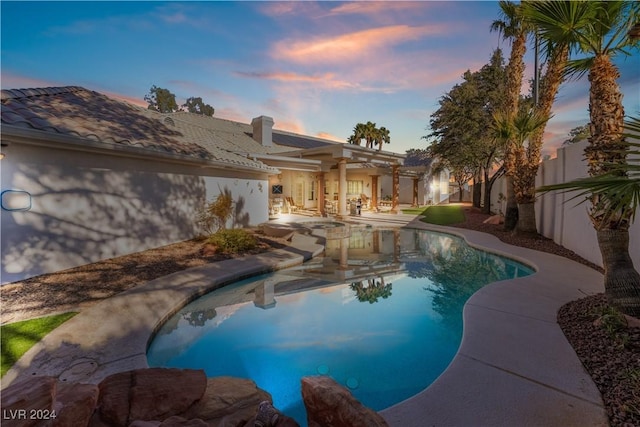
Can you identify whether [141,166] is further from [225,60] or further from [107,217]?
[225,60]

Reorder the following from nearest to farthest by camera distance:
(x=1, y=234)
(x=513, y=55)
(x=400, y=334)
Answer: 1. (x=400, y=334)
2. (x=1, y=234)
3. (x=513, y=55)

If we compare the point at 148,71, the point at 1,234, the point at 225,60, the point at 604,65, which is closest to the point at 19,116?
the point at 1,234

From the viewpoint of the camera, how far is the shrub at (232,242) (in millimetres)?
8648

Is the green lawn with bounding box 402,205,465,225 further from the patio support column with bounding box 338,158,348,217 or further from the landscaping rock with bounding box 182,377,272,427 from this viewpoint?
the landscaping rock with bounding box 182,377,272,427

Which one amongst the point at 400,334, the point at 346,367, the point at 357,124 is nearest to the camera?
the point at 346,367

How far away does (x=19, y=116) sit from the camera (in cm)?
586

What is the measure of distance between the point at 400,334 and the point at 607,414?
267 centimetres

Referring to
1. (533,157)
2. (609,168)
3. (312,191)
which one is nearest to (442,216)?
(533,157)

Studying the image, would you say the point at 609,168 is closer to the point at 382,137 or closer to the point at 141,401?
the point at 141,401

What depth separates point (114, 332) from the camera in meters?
3.94

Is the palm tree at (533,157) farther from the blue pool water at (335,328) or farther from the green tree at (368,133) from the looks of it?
the green tree at (368,133)

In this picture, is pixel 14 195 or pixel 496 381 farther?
pixel 14 195

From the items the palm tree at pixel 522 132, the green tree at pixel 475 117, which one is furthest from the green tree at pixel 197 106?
the palm tree at pixel 522 132

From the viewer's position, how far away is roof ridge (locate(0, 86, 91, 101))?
23.1ft
